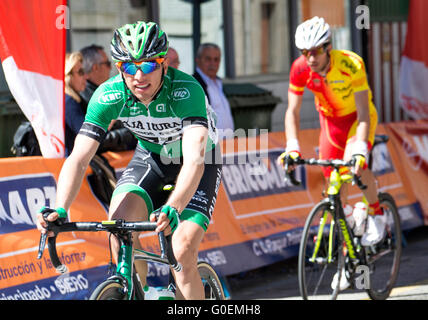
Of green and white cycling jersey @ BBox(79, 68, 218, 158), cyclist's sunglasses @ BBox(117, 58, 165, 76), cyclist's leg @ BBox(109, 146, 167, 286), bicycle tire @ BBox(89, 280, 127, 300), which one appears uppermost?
cyclist's sunglasses @ BBox(117, 58, 165, 76)

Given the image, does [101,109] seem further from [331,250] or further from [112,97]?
[331,250]

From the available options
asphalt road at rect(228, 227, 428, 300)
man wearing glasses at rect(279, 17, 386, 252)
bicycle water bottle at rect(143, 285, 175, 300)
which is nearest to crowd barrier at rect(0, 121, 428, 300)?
asphalt road at rect(228, 227, 428, 300)

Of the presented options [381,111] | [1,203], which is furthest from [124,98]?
[381,111]

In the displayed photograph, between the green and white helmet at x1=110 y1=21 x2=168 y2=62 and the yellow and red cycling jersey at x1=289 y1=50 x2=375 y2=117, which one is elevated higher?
the green and white helmet at x1=110 y1=21 x2=168 y2=62

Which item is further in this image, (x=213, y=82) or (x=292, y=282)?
(x=213, y=82)

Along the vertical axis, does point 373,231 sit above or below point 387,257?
above

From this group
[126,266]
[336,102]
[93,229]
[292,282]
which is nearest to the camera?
[93,229]

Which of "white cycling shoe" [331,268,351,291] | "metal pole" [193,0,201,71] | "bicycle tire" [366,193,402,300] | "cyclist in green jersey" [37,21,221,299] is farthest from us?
"metal pole" [193,0,201,71]

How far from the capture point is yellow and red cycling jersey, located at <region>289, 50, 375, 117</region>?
22.2 ft

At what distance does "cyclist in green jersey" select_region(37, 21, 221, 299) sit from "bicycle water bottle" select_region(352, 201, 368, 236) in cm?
229

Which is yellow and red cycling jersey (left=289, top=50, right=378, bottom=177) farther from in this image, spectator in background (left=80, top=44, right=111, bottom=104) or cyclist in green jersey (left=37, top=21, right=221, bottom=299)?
cyclist in green jersey (left=37, top=21, right=221, bottom=299)

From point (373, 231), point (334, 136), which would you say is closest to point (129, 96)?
point (334, 136)

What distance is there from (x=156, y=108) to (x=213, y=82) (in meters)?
4.79

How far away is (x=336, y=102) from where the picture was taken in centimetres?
705
